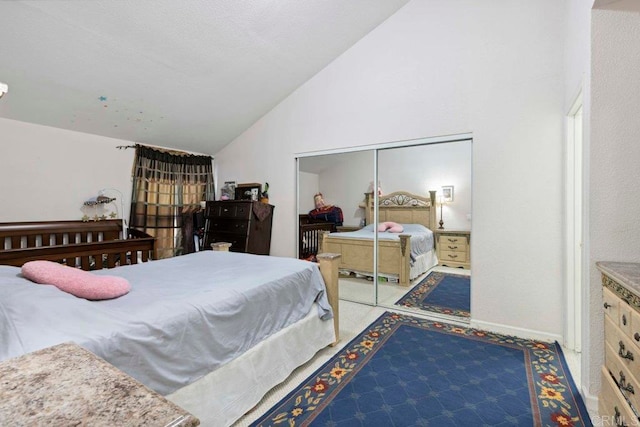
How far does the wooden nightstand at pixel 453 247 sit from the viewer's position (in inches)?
126

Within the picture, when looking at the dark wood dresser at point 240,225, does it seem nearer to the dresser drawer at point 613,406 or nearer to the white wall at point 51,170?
the white wall at point 51,170

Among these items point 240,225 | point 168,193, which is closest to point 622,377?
point 240,225

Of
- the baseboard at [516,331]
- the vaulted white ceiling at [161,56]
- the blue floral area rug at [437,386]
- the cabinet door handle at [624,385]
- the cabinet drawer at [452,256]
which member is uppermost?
the vaulted white ceiling at [161,56]

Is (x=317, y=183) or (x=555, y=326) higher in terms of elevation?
(x=317, y=183)

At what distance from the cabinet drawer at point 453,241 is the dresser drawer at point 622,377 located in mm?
1650

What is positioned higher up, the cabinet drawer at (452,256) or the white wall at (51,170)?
the white wall at (51,170)

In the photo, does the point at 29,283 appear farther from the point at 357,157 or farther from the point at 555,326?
the point at 555,326

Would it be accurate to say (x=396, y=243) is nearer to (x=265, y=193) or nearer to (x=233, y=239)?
(x=265, y=193)

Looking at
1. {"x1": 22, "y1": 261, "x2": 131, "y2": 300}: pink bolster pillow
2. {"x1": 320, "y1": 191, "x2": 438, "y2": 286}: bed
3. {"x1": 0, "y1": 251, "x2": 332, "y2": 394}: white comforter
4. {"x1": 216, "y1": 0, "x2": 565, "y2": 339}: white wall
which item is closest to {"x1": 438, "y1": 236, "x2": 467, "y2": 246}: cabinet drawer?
{"x1": 320, "y1": 191, "x2": 438, "y2": 286}: bed

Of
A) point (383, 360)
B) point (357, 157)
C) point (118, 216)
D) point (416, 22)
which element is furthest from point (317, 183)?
point (118, 216)

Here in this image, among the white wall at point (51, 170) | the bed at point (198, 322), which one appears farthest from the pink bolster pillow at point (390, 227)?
the white wall at point (51, 170)

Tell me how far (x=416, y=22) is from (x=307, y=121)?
1670 mm

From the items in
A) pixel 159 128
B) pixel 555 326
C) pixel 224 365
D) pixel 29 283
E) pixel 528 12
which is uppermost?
pixel 528 12

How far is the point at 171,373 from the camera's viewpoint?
54.0 inches
